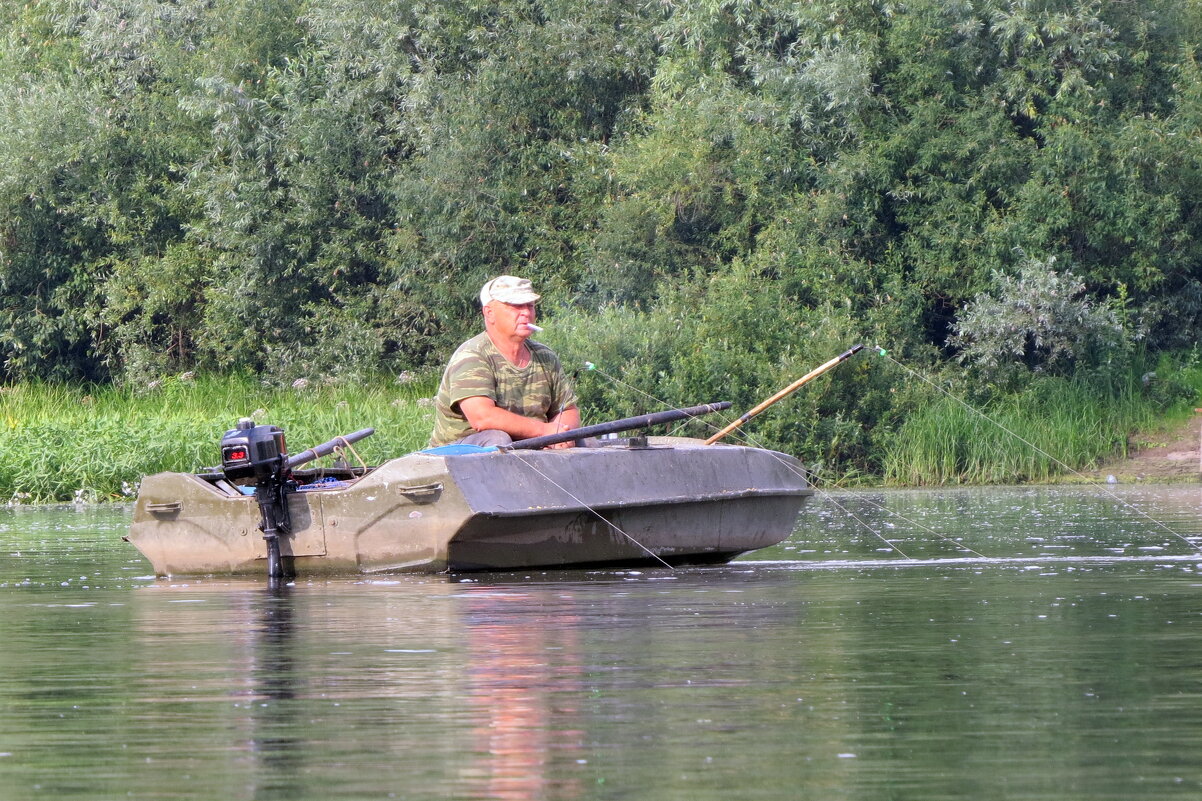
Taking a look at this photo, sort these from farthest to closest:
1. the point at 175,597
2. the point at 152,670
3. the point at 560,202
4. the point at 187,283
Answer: the point at 187,283, the point at 560,202, the point at 175,597, the point at 152,670

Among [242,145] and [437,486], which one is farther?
[242,145]

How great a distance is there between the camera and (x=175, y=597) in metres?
10.3

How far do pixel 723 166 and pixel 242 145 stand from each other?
7900 millimetres

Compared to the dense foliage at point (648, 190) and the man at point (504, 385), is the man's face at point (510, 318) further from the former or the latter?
the dense foliage at point (648, 190)

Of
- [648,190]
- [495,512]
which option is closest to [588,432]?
[495,512]

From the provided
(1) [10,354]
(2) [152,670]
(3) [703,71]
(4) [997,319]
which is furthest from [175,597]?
(1) [10,354]

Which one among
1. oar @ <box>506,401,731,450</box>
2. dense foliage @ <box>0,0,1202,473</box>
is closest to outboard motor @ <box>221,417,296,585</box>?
oar @ <box>506,401,731,450</box>

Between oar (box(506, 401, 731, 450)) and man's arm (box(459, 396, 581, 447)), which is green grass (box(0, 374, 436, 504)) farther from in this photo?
oar (box(506, 401, 731, 450))

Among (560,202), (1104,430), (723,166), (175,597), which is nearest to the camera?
(175,597)

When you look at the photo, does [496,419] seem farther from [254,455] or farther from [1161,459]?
[1161,459]

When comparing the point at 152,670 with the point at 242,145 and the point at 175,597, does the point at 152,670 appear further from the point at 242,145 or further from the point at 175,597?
the point at 242,145

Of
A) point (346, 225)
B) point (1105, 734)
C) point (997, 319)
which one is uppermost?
point (346, 225)

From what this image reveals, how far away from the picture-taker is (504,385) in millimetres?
11484

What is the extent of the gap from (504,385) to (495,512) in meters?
1.12
